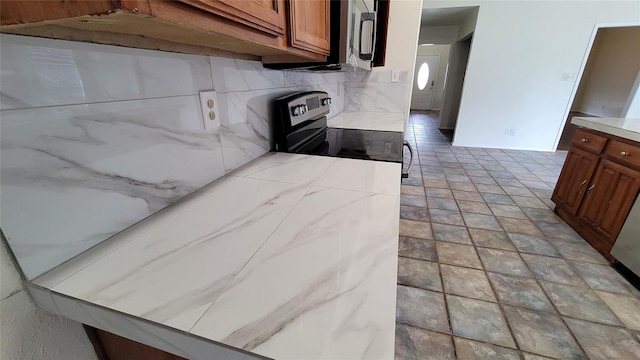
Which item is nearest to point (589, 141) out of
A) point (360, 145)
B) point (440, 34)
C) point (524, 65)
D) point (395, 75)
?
point (395, 75)

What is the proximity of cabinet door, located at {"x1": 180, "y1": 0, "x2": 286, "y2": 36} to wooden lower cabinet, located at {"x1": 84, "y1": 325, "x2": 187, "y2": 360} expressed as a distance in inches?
24.9

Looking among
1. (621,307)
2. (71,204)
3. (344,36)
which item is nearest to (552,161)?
(621,307)

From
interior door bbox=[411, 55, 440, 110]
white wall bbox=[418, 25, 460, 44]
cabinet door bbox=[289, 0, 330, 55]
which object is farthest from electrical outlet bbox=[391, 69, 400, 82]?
interior door bbox=[411, 55, 440, 110]

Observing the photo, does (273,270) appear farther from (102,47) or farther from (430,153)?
(430,153)

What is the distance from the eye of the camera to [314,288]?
0.44 meters

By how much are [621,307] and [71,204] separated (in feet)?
7.85

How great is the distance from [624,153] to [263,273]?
8.19ft

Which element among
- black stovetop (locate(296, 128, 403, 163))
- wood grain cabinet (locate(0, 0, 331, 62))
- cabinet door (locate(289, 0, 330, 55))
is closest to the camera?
wood grain cabinet (locate(0, 0, 331, 62))

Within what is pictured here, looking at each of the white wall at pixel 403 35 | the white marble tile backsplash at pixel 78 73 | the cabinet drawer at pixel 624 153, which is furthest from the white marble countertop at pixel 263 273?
the white wall at pixel 403 35

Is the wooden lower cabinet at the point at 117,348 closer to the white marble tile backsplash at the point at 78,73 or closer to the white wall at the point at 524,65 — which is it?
the white marble tile backsplash at the point at 78,73

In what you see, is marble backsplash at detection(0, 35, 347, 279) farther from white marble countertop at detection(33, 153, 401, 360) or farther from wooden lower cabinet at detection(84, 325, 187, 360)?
wooden lower cabinet at detection(84, 325, 187, 360)

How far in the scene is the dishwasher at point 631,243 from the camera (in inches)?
60.2

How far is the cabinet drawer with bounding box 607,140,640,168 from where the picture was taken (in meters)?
1.62

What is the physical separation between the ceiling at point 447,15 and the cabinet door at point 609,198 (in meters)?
3.53
